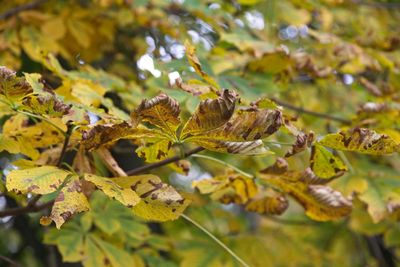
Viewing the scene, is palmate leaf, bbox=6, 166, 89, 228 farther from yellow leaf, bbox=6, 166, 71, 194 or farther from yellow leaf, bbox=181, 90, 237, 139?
yellow leaf, bbox=181, 90, 237, 139

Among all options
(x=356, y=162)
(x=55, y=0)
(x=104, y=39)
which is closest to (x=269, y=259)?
(x=356, y=162)

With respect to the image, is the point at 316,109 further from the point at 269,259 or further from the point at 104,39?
the point at 104,39

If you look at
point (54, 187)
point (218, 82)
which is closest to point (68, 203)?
point (54, 187)

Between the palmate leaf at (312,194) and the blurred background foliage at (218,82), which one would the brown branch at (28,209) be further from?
the palmate leaf at (312,194)

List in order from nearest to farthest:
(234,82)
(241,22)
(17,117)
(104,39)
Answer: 1. (17,117)
2. (234,82)
3. (241,22)
4. (104,39)

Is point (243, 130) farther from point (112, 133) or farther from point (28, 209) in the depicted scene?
point (28, 209)

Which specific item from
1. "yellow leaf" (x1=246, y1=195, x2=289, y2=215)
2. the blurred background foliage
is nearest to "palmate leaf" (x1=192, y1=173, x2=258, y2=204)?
"yellow leaf" (x1=246, y1=195, x2=289, y2=215)
